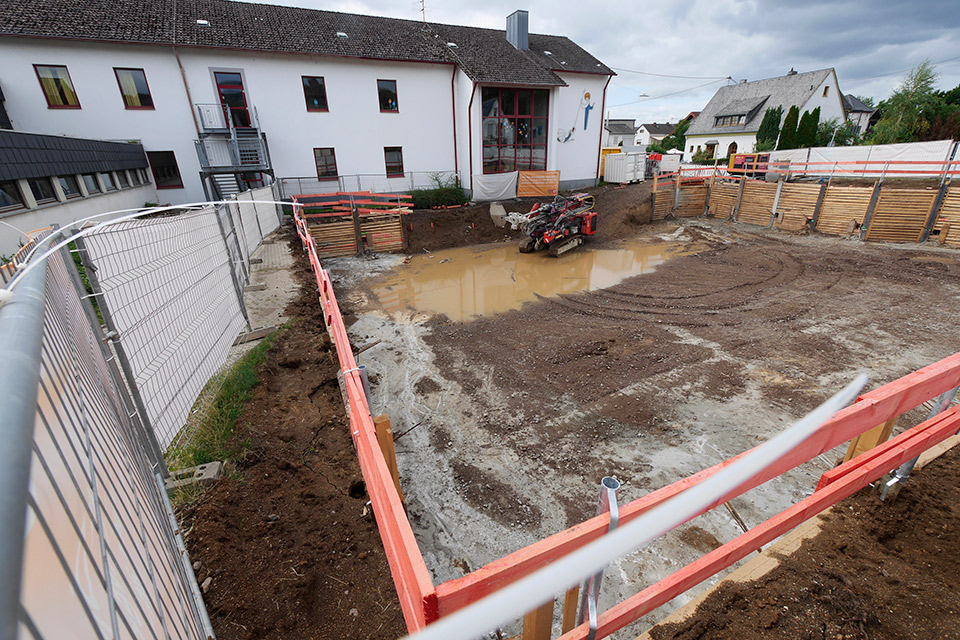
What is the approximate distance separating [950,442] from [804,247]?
11156mm

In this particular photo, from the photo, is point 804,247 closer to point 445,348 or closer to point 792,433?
point 445,348

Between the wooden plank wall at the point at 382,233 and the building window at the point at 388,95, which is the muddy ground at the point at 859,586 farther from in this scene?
the building window at the point at 388,95

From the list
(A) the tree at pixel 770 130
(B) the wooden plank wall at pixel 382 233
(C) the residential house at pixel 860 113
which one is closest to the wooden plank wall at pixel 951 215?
(B) the wooden plank wall at pixel 382 233

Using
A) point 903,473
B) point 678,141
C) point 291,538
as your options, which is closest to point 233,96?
point 291,538

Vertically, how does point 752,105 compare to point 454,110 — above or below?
above

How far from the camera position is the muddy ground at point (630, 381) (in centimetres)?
389

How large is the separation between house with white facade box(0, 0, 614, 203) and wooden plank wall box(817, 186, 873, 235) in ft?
41.0

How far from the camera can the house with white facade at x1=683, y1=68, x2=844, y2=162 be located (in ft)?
125

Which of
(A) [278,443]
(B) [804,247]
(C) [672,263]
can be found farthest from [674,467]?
(B) [804,247]

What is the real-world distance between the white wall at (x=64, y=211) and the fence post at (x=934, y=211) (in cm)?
2103

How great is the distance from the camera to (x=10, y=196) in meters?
10.4

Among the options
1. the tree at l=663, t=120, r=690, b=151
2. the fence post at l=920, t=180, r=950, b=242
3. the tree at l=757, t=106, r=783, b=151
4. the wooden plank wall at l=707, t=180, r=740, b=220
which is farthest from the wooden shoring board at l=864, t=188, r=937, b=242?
the tree at l=663, t=120, r=690, b=151

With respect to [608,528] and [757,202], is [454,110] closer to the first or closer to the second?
[757,202]

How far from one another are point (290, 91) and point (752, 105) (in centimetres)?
4461
